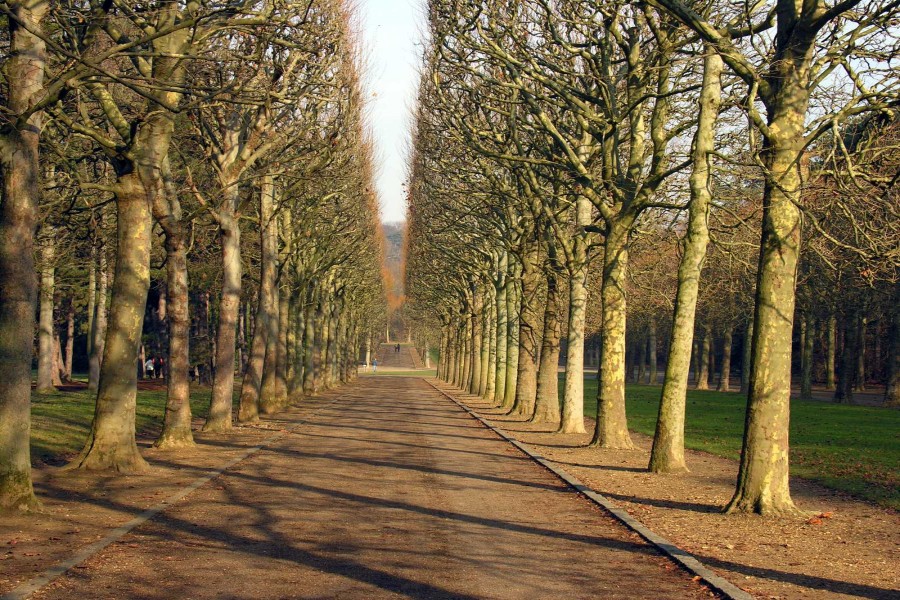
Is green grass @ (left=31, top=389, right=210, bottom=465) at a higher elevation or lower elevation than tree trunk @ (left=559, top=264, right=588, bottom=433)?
lower

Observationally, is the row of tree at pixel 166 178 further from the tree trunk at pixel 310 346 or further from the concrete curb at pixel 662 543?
the concrete curb at pixel 662 543

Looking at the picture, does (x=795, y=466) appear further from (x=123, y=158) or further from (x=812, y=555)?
(x=123, y=158)

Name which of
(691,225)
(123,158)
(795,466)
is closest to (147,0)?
(123,158)

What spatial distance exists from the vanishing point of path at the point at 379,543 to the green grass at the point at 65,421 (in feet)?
13.4

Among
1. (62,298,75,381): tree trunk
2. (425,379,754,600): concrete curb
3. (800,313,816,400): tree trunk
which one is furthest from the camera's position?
(62,298,75,381): tree trunk

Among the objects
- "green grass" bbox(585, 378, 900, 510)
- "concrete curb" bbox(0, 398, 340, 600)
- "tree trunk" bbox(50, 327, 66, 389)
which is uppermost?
"tree trunk" bbox(50, 327, 66, 389)

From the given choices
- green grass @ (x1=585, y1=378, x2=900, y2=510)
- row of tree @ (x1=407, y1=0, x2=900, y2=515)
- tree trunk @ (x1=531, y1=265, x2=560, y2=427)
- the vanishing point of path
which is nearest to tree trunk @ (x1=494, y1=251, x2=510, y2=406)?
row of tree @ (x1=407, y1=0, x2=900, y2=515)

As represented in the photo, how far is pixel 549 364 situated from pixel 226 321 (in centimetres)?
934

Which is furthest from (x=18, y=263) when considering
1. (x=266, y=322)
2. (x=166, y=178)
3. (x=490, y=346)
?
(x=490, y=346)

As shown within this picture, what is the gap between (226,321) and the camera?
23281 mm

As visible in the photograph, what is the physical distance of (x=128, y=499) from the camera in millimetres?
12688

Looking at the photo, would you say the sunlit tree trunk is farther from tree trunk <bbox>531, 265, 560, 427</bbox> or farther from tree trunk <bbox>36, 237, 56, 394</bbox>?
tree trunk <bbox>36, 237, 56, 394</bbox>

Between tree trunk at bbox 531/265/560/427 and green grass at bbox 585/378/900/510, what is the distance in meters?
2.53

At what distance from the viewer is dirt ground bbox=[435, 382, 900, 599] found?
8422 millimetres
